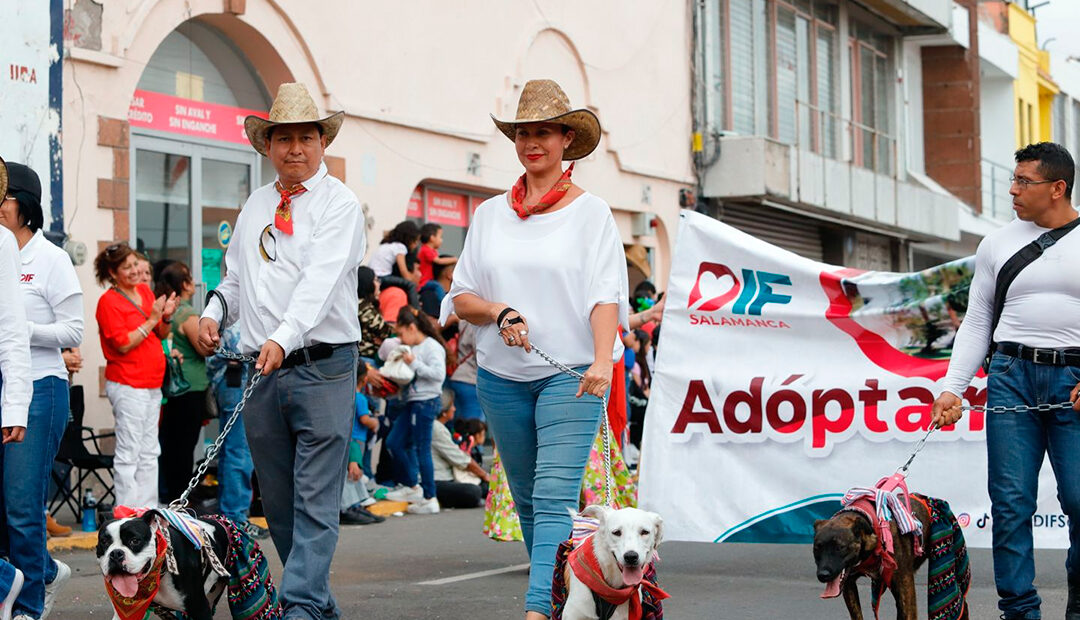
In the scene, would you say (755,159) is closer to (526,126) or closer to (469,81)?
(469,81)

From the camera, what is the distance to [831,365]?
9.19m

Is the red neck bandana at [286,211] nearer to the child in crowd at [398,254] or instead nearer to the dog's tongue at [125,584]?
the dog's tongue at [125,584]

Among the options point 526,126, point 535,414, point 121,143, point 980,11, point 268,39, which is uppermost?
point 980,11

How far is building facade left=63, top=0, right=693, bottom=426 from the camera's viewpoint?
13.0m

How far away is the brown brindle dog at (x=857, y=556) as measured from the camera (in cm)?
603

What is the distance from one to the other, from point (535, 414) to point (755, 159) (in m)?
18.1

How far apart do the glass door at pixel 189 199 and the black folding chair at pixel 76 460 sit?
8.17ft

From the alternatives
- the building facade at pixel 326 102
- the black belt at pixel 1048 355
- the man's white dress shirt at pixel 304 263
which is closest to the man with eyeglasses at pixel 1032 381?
the black belt at pixel 1048 355

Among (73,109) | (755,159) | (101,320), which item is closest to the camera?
(101,320)

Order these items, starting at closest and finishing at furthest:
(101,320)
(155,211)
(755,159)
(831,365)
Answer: (831,365) < (101,320) < (155,211) < (755,159)

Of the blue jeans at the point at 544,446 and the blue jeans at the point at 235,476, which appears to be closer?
the blue jeans at the point at 544,446

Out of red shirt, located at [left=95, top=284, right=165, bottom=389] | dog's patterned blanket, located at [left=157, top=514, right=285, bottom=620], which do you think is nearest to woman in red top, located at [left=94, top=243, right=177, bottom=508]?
red shirt, located at [left=95, top=284, right=165, bottom=389]

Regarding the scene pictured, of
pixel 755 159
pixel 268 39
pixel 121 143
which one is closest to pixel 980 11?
pixel 755 159

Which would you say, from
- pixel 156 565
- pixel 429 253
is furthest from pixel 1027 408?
pixel 429 253
